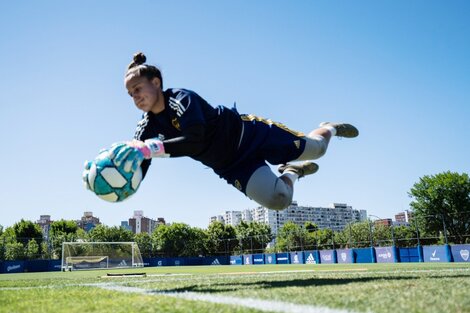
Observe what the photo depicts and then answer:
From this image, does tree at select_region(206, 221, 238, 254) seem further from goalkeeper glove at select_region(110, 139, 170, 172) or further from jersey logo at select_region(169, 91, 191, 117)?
goalkeeper glove at select_region(110, 139, 170, 172)

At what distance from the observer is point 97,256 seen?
3066cm

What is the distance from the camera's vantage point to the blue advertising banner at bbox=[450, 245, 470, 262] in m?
21.1

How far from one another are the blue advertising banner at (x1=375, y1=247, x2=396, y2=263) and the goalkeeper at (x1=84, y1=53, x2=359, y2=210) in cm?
2286

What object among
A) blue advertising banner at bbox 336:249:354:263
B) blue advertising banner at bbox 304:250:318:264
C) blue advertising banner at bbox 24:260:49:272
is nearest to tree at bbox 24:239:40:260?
blue advertising banner at bbox 24:260:49:272

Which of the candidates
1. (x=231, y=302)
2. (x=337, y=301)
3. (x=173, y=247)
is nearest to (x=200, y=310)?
(x=231, y=302)

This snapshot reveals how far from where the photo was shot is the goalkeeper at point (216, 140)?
422 centimetres

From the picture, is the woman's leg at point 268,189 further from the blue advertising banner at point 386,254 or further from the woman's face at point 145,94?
the blue advertising banner at point 386,254

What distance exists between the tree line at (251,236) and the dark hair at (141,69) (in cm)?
2862

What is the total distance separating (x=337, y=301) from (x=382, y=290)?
0.71 meters

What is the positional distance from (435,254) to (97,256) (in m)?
24.0

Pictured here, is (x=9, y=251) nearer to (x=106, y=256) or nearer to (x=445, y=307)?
(x=106, y=256)

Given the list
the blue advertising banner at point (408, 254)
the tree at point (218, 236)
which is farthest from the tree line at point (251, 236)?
the blue advertising banner at point (408, 254)

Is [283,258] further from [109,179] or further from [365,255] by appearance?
[109,179]

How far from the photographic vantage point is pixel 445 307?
2.18 metres
